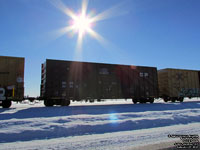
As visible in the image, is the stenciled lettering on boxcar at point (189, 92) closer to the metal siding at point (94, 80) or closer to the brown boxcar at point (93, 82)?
the brown boxcar at point (93, 82)

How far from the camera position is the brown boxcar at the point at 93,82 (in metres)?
14.7

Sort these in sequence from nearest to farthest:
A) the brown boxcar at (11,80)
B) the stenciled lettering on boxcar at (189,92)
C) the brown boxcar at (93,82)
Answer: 1. the brown boxcar at (11,80)
2. the brown boxcar at (93,82)
3. the stenciled lettering on boxcar at (189,92)

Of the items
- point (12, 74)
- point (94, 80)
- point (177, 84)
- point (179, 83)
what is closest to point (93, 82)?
point (94, 80)

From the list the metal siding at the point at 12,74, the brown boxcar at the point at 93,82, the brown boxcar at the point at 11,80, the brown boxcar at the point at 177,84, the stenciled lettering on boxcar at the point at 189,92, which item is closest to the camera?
the brown boxcar at the point at 11,80

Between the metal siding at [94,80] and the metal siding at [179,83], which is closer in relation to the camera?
the metal siding at [94,80]

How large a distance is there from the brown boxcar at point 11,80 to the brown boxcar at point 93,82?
214 cm

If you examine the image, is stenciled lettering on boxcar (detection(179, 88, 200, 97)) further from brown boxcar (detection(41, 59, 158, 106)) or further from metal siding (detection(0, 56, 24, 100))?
metal siding (detection(0, 56, 24, 100))

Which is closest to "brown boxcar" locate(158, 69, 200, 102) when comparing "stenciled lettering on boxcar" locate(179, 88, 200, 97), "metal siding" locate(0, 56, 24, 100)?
"stenciled lettering on boxcar" locate(179, 88, 200, 97)

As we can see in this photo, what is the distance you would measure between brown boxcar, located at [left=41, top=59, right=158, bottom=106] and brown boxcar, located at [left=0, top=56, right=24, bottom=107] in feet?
7.04

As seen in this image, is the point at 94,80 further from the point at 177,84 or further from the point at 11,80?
the point at 177,84

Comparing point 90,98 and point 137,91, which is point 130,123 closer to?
point 90,98

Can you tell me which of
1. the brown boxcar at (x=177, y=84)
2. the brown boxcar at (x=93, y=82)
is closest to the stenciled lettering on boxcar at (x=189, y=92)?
the brown boxcar at (x=177, y=84)

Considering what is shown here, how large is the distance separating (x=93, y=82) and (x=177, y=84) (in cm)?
1238

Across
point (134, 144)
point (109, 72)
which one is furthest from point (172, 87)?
point (134, 144)
